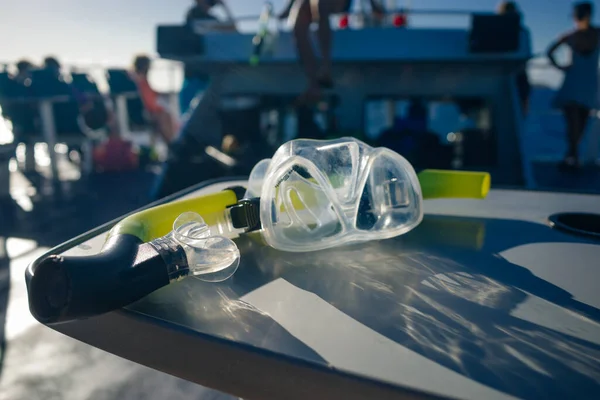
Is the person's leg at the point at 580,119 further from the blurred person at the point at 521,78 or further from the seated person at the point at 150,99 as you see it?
the seated person at the point at 150,99

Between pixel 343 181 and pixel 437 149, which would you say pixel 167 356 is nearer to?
pixel 343 181

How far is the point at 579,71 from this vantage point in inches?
172

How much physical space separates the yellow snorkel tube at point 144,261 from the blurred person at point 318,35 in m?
2.34

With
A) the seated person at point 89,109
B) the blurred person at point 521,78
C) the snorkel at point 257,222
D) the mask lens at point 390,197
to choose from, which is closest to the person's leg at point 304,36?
the blurred person at point 521,78

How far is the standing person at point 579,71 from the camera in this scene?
4117mm

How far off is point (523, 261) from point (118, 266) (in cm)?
63

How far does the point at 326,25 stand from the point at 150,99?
3238mm

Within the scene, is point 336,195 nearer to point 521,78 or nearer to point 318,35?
point 318,35

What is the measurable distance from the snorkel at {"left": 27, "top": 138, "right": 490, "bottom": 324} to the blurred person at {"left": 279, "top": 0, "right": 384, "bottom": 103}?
216 centimetres

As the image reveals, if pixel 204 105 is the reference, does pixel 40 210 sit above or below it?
below

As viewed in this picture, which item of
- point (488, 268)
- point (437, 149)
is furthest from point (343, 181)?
point (437, 149)

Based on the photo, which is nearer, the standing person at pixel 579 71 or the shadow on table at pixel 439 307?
the shadow on table at pixel 439 307

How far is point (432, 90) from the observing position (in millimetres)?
3719

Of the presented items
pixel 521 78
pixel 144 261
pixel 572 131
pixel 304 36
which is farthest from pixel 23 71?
pixel 572 131
